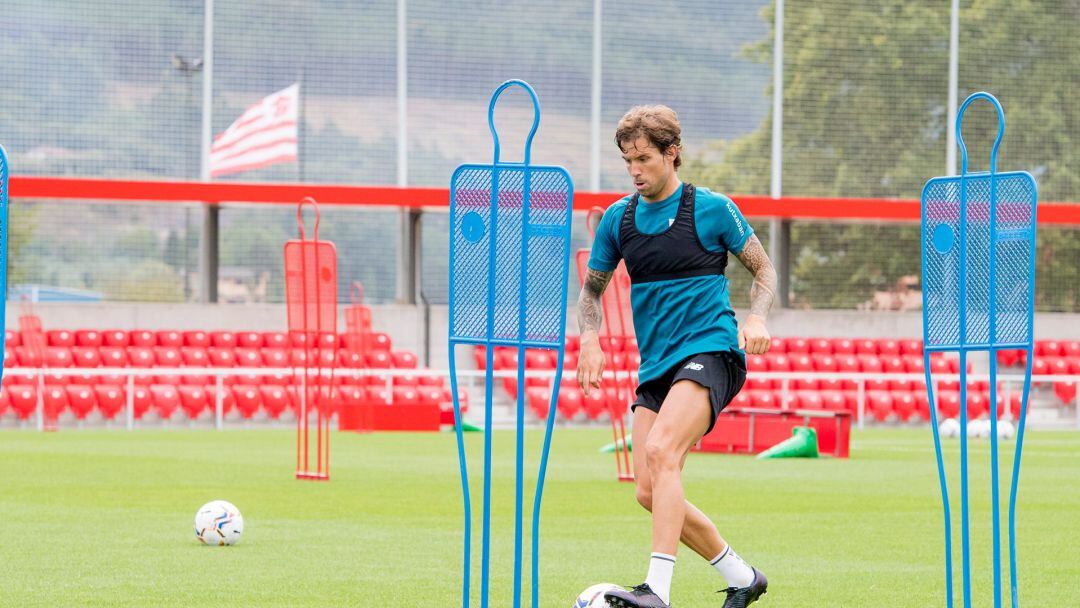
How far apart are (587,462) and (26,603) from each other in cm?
1167

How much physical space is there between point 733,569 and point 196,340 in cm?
2359

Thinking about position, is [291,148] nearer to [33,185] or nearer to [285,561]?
[33,185]

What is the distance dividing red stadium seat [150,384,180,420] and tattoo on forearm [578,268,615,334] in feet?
70.0

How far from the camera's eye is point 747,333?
21.1 feet

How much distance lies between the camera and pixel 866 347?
107 ft

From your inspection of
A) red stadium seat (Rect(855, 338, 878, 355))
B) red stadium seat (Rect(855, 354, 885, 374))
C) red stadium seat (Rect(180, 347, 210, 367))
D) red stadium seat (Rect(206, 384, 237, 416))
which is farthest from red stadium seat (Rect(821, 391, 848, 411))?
red stadium seat (Rect(180, 347, 210, 367))

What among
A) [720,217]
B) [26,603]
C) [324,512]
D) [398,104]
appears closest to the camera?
[720,217]

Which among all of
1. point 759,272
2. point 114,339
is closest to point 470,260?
point 759,272

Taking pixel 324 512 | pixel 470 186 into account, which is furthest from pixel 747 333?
pixel 324 512

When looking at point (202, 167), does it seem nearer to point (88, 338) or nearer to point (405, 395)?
point (88, 338)

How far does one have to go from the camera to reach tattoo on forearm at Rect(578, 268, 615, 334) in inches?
277

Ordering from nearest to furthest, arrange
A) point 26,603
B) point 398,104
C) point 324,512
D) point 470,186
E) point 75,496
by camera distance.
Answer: point 470,186
point 26,603
point 324,512
point 75,496
point 398,104

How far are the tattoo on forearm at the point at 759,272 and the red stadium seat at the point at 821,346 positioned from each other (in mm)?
25699

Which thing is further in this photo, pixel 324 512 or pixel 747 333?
pixel 324 512
